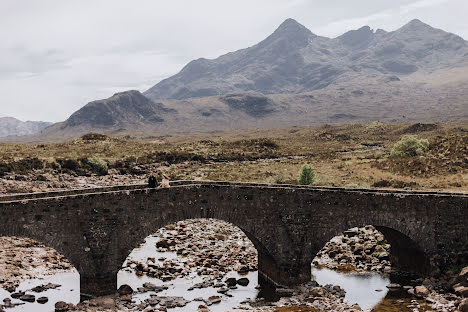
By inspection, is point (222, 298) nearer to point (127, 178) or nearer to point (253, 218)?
point (253, 218)

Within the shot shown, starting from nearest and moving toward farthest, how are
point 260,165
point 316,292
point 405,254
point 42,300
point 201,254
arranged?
point 42,300 < point 316,292 < point 405,254 < point 201,254 < point 260,165

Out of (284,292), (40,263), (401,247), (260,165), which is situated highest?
(260,165)

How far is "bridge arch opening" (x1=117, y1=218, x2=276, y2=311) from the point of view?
2589cm

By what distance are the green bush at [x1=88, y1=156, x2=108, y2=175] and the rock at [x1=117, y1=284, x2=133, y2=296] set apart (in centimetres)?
4025

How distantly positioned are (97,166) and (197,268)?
37.9 meters

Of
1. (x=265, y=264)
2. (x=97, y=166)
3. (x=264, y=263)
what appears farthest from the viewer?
(x=97, y=166)

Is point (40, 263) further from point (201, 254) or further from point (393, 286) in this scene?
point (393, 286)

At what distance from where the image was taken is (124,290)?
25.2 m

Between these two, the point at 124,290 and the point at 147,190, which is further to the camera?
the point at 124,290

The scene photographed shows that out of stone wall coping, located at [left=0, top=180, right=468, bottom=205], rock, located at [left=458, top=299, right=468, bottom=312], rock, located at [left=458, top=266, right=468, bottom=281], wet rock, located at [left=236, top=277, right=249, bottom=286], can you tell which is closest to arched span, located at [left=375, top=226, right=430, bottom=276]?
rock, located at [left=458, top=266, right=468, bottom=281]

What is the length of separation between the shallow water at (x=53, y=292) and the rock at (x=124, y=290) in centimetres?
217

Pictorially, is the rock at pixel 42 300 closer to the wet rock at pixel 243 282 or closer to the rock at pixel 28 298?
the rock at pixel 28 298

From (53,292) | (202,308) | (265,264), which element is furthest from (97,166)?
(202,308)

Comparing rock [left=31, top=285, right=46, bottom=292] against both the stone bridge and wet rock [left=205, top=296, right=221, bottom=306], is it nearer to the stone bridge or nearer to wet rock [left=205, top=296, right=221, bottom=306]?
the stone bridge
